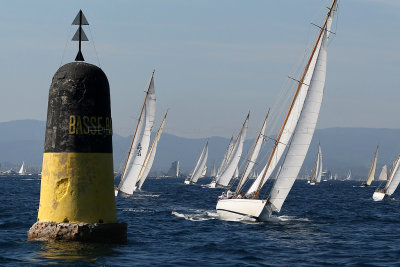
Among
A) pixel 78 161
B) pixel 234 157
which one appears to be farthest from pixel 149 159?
pixel 78 161

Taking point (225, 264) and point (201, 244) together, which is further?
point (201, 244)

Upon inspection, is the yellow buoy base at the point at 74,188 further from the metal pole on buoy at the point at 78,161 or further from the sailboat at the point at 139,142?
the sailboat at the point at 139,142

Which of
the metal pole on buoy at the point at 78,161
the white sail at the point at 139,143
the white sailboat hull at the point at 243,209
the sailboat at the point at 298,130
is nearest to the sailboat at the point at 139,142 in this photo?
the white sail at the point at 139,143

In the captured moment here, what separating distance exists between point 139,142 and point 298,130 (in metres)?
29.3

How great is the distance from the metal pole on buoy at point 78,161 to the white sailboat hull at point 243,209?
1818cm

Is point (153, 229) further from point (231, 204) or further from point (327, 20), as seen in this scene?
point (327, 20)

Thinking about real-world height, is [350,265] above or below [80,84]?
below

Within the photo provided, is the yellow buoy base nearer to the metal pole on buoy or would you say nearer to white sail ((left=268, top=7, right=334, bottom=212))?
the metal pole on buoy

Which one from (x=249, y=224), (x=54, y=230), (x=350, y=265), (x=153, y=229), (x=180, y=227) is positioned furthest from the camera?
(x=249, y=224)

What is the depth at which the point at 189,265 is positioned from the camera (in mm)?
19656

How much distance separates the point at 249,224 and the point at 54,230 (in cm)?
1839

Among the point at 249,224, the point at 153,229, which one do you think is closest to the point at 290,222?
the point at 249,224

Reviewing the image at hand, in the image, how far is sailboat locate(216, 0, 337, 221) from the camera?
3716 centimetres

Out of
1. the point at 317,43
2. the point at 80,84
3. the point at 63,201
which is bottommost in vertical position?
the point at 63,201
